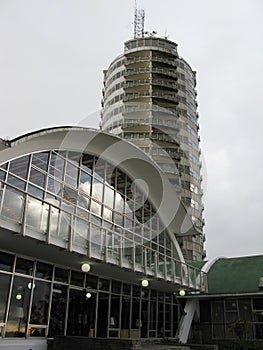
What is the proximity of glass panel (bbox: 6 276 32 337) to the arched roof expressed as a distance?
13.1ft

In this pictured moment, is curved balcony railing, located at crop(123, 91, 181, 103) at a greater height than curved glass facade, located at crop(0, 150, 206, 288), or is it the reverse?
curved balcony railing, located at crop(123, 91, 181, 103)

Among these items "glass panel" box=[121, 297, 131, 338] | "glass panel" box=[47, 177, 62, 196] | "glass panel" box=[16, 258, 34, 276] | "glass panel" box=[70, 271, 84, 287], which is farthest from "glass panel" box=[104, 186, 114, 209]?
"glass panel" box=[16, 258, 34, 276]

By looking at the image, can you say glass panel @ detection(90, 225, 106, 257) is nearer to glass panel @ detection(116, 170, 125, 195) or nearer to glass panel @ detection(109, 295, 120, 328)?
glass panel @ detection(109, 295, 120, 328)

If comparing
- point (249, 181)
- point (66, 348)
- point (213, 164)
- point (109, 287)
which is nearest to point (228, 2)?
point (109, 287)

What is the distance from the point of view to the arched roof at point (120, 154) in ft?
42.8

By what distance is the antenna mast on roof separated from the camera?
204 ft

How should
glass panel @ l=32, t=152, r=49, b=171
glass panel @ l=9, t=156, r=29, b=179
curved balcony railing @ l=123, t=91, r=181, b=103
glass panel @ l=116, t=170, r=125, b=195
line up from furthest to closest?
curved balcony railing @ l=123, t=91, r=181, b=103 < glass panel @ l=116, t=170, r=125, b=195 < glass panel @ l=32, t=152, r=49, b=171 < glass panel @ l=9, t=156, r=29, b=179

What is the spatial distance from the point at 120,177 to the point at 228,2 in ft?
28.9

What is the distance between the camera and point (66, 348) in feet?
39.3

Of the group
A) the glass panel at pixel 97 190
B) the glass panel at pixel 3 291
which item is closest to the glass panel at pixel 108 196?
the glass panel at pixel 97 190

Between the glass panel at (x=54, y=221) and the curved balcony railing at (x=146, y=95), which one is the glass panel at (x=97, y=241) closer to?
the glass panel at (x=54, y=221)

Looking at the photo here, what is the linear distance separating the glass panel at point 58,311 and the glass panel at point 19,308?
1.20 meters

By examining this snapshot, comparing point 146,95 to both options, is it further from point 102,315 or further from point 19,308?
point 19,308

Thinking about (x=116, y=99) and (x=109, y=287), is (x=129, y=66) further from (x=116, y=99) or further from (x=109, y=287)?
(x=109, y=287)
